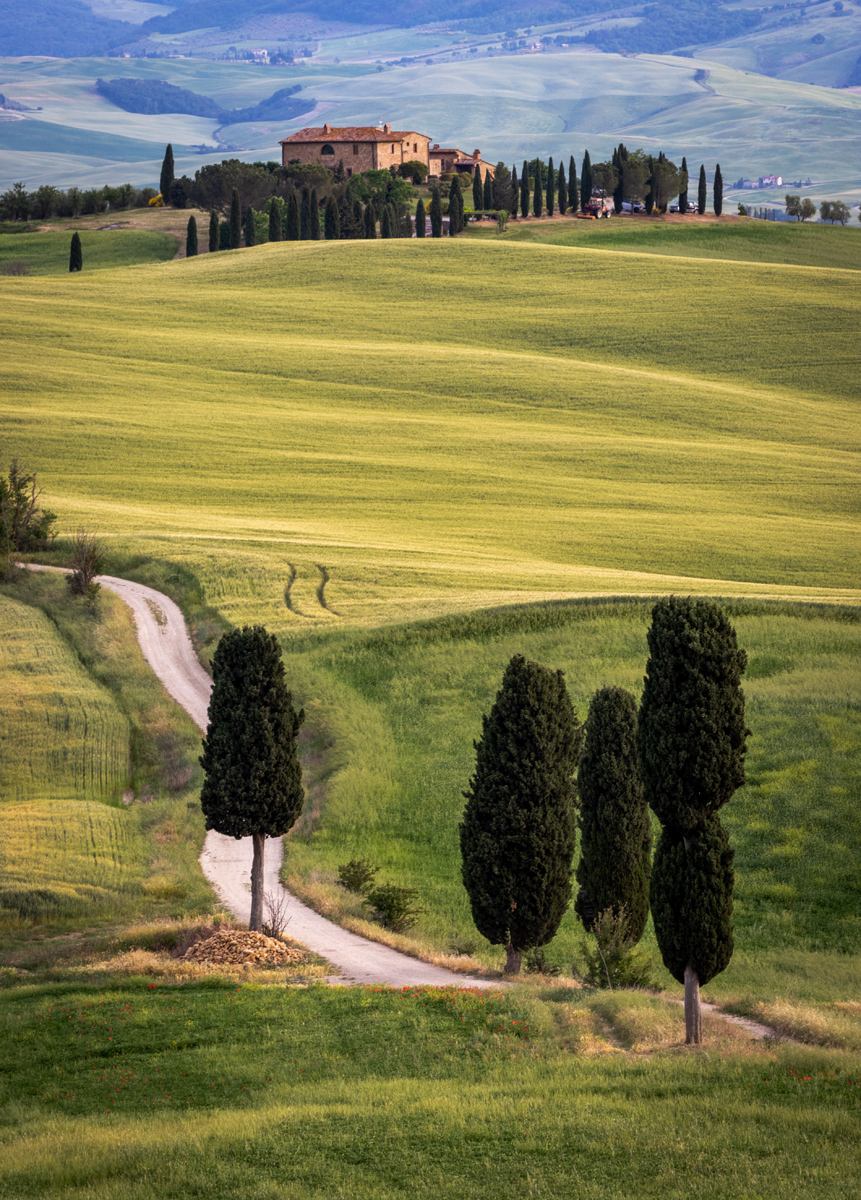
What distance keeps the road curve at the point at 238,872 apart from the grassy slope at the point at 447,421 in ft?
9.45

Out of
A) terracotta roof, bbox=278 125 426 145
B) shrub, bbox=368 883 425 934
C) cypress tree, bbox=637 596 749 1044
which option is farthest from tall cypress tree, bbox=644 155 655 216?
cypress tree, bbox=637 596 749 1044

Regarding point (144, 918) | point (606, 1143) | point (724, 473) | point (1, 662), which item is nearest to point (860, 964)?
point (606, 1143)

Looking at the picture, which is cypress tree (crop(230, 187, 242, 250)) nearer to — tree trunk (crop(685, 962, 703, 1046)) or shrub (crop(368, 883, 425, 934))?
shrub (crop(368, 883, 425, 934))

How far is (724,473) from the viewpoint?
235ft

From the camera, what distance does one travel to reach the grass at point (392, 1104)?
13367mm

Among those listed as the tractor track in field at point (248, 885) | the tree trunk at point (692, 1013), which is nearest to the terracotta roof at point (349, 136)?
the tractor track in field at point (248, 885)

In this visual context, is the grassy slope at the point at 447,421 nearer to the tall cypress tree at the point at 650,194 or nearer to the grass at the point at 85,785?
the grass at the point at 85,785

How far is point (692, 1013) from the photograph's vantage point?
63.2 feet

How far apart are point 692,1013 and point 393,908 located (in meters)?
9.73

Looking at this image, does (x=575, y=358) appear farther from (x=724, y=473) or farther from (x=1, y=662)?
(x=1, y=662)

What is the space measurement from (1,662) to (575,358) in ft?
209

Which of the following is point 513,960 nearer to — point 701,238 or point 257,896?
point 257,896

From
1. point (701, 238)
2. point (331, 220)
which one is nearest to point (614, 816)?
point (331, 220)

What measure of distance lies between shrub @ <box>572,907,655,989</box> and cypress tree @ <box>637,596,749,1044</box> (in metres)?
4.08
